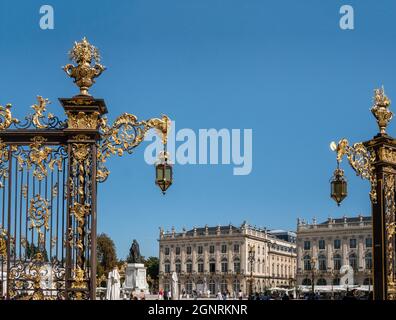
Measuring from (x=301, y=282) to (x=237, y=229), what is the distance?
37.2ft

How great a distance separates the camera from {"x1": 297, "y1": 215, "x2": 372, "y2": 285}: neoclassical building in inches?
3238

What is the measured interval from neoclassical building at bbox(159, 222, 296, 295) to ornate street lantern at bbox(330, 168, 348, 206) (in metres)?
78.1

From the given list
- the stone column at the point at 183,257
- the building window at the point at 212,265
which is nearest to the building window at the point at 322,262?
the building window at the point at 212,265

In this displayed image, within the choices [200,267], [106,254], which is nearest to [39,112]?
[106,254]

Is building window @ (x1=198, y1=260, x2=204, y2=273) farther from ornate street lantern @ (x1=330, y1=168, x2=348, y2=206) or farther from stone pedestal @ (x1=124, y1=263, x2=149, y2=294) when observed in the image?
ornate street lantern @ (x1=330, y1=168, x2=348, y2=206)

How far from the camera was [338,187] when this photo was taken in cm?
1390

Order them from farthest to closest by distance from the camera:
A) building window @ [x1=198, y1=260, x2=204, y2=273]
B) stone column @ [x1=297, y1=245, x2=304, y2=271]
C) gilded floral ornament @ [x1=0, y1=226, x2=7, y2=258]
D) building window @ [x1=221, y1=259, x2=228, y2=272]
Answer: building window @ [x1=198, y1=260, x2=204, y2=273], building window @ [x1=221, y1=259, x2=228, y2=272], stone column @ [x1=297, y1=245, x2=304, y2=271], gilded floral ornament @ [x1=0, y1=226, x2=7, y2=258]

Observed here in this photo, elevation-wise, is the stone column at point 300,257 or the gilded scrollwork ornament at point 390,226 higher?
the gilded scrollwork ornament at point 390,226

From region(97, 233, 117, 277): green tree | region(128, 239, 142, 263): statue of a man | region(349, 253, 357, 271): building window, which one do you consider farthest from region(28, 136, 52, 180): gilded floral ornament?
region(349, 253, 357, 271): building window

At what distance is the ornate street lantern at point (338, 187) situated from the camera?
1388cm

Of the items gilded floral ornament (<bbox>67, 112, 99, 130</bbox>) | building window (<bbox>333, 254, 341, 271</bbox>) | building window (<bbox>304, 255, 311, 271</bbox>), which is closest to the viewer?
gilded floral ornament (<bbox>67, 112, 99, 130</bbox>)

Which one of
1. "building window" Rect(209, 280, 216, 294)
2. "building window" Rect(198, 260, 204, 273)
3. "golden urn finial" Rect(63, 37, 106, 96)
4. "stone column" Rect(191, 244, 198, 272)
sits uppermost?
"golden urn finial" Rect(63, 37, 106, 96)

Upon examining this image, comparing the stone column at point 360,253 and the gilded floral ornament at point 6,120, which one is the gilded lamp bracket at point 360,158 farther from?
the stone column at point 360,253
